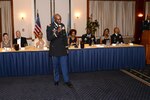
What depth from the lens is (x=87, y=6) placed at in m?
10.6

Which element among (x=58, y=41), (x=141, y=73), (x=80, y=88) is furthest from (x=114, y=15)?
(x=80, y=88)

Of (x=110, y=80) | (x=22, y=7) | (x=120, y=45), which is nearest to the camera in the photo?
(x=110, y=80)

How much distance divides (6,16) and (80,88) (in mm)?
5875

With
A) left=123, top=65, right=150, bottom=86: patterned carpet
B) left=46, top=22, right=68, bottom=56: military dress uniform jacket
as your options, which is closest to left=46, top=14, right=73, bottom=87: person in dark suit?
left=46, top=22, right=68, bottom=56: military dress uniform jacket

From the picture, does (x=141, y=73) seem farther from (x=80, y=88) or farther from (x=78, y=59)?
(x=80, y=88)

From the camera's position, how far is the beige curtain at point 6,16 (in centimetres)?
1016

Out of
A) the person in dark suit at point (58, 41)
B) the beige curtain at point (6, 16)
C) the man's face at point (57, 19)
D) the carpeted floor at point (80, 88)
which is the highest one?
the beige curtain at point (6, 16)

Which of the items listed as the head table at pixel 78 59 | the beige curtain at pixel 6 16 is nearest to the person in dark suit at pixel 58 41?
the head table at pixel 78 59

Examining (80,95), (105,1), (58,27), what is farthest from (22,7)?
(80,95)

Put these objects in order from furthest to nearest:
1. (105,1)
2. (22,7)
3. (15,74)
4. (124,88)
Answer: (105,1) < (22,7) < (15,74) < (124,88)

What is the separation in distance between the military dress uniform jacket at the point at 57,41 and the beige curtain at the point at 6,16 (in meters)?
5.16

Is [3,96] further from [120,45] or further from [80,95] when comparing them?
[120,45]

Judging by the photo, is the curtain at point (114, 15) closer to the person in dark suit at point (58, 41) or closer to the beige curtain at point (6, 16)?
the beige curtain at point (6, 16)

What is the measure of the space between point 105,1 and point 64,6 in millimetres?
1876
